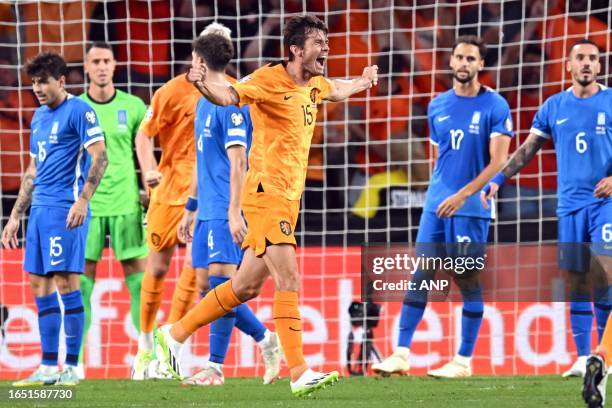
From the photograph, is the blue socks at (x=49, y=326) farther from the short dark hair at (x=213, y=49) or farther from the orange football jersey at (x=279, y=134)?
the orange football jersey at (x=279, y=134)

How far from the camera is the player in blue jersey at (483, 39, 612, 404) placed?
28.1 ft

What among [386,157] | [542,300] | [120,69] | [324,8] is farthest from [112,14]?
[542,300]

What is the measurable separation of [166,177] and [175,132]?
300 millimetres

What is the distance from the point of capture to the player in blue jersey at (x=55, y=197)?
8398mm

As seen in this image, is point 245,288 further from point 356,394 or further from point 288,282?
point 356,394

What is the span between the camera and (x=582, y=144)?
28.3 feet

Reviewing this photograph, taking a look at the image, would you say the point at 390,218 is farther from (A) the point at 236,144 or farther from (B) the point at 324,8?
(A) the point at 236,144

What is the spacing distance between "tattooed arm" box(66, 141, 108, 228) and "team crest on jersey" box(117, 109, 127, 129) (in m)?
1.34

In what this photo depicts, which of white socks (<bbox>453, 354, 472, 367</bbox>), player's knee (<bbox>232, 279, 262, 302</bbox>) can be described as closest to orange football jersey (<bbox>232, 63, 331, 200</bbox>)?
player's knee (<bbox>232, 279, 262, 302</bbox>)

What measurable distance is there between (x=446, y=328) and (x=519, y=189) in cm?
203

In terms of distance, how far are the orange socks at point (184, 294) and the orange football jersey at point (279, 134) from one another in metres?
1.95

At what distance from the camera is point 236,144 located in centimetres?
790

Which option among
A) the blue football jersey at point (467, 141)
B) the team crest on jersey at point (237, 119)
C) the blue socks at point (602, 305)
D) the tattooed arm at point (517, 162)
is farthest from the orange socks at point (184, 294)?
the blue socks at point (602, 305)

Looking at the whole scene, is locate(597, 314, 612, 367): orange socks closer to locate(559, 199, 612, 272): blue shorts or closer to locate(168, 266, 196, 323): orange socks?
locate(559, 199, 612, 272): blue shorts
